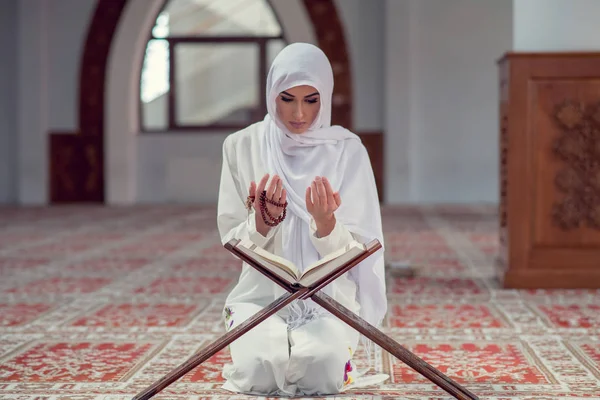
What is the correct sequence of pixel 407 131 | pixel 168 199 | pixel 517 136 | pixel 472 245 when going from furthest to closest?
pixel 168 199
pixel 407 131
pixel 472 245
pixel 517 136

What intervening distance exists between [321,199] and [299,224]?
0.89 ft

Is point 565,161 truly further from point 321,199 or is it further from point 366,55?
point 366,55

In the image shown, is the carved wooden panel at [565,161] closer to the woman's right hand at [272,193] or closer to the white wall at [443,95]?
the woman's right hand at [272,193]

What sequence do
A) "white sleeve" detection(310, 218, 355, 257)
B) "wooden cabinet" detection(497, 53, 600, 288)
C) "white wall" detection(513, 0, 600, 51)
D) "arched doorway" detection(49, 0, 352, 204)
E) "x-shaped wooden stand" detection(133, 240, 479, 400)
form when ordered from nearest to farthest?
"x-shaped wooden stand" detection(133, 240, 479, 400), "white sleeve" detection(310, 218, 355, 257), "wooden cabinet" detection(497, 53, 600, 288), "white wall" detection(513, 0, 600, 51), "arched doorway" detection(49, 0, 352, 204)

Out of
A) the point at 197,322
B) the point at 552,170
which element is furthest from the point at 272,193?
the point at 552,170

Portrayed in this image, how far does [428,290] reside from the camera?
15.5 feet

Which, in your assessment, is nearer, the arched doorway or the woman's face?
the woman's face

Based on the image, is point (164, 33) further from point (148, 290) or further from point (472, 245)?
point (148, 290)

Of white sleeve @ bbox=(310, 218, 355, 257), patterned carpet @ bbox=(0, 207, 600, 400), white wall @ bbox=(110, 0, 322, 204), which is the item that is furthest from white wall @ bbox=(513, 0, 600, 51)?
white wall @ bbox=(110, 0, 322, 204)

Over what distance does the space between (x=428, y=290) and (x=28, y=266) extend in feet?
8.29

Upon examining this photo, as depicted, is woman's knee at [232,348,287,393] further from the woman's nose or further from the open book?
the woman's nose

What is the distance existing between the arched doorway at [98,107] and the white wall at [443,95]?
62cm

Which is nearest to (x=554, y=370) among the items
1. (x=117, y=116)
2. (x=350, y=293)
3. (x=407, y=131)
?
(x=350, y=293)

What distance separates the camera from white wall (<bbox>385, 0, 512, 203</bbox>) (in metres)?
11.4
